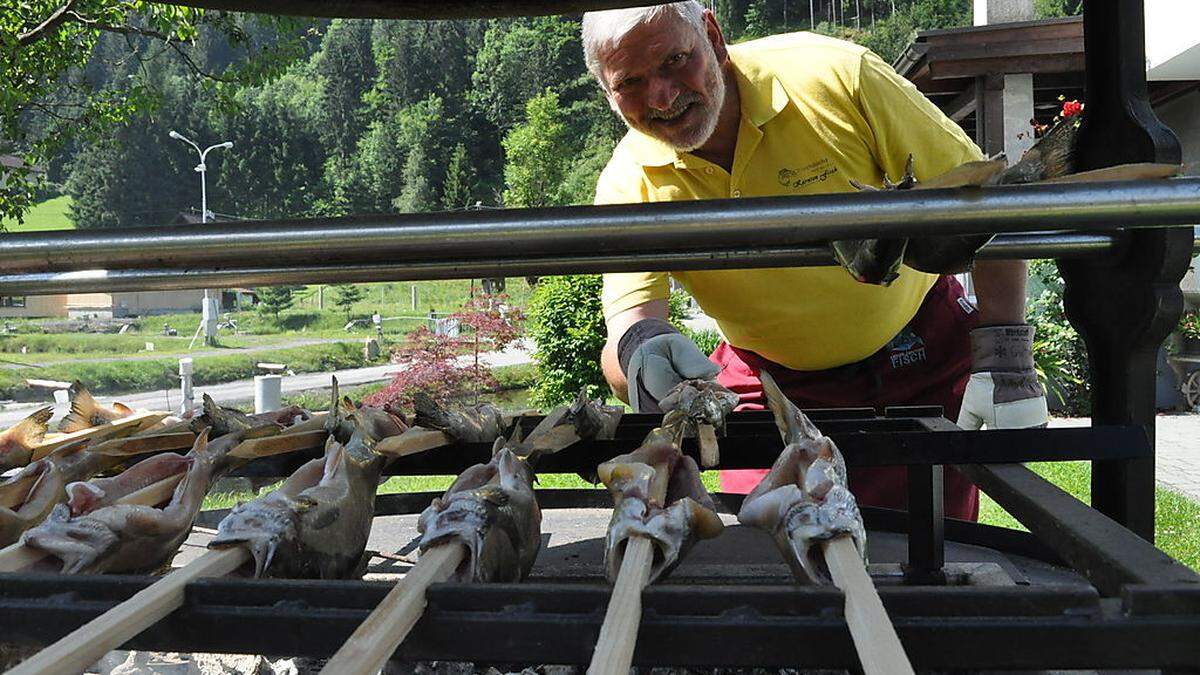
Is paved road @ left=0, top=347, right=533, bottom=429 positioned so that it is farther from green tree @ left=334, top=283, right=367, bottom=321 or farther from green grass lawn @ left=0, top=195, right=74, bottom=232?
green grass lawn @ left=0, top=195, right=74, bottom=232

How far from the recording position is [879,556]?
2.27 m

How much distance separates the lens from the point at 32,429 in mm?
1774

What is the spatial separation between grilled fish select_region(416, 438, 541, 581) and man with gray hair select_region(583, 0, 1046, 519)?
1218mm

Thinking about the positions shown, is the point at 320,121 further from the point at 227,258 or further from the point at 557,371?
the point at 227,258

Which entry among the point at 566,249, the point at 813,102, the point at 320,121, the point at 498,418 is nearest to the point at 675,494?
the point at 566,249

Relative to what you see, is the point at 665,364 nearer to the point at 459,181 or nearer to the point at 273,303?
the point at 273,303

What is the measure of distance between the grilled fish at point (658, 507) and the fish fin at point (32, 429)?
119cm

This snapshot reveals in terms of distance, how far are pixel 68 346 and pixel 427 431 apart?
50.1 meters

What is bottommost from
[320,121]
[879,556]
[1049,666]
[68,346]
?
[68,346]

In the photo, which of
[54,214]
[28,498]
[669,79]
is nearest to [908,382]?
[669,79]

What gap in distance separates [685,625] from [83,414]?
62.0 inches

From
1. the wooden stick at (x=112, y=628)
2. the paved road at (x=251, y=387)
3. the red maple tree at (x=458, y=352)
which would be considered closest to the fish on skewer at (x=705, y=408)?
the wooden stick at (x=112, y=628)

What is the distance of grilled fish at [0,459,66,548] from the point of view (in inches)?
53.0

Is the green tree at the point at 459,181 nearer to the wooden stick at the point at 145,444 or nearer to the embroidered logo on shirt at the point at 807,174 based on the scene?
the embroidered logo on shirt at the point at 807,174
